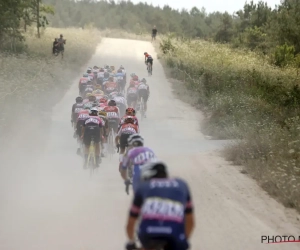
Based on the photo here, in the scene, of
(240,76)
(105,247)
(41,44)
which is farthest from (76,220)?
(41,44)

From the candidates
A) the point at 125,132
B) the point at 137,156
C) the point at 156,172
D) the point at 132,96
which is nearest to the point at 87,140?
the point at 125,132

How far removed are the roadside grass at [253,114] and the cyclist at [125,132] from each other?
3034 mm

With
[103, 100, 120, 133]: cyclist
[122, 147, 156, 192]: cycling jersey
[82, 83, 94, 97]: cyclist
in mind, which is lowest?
[82, 83, 94, 97]: cyclist

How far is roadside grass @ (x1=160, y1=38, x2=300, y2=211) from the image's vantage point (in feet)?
38.9

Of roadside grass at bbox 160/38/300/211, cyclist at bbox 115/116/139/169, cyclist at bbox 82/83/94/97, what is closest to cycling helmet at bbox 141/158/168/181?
roadside grass at bbox 160/38/300/211

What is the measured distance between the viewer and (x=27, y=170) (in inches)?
526

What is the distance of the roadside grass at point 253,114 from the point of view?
11.9 m

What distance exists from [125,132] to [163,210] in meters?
6.88

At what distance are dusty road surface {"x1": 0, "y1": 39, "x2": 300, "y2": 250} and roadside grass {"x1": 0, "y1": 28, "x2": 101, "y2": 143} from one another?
3.55 ft

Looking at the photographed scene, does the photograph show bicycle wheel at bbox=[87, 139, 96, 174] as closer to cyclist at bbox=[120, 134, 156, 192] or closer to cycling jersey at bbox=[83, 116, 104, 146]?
cycling jersey at bbox=[83, 116, 104, 146]

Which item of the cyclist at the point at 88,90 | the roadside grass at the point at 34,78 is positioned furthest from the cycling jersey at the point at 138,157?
the cyclist at the point at 88,90

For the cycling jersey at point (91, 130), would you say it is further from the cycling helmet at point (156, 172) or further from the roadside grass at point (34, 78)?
the cycling helmet at point (156, 172)

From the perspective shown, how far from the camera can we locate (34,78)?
25.1 m

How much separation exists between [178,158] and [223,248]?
6.60 meters
